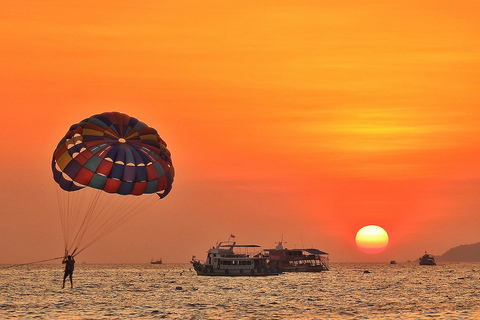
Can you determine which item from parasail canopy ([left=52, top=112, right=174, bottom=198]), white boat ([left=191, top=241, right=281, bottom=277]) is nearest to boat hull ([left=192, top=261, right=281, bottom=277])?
white boat ([left=191, top=241, right=281, bottom=277])

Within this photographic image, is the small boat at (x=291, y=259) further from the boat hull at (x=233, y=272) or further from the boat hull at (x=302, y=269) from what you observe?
the boat hull at (x=233, y=272)

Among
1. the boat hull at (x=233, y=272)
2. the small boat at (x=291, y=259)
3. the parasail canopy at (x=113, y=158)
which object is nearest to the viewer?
the parasail canopy at (x=113, y=158)

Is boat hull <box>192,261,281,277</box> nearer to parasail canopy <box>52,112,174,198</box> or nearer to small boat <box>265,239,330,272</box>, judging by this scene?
small boat <box>265,239,330,272</box>

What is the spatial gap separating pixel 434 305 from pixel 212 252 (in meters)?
71.0

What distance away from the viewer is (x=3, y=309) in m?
62.9

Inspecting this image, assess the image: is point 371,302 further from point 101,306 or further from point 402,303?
point 101,306

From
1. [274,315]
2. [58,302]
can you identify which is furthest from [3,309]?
[274,315]

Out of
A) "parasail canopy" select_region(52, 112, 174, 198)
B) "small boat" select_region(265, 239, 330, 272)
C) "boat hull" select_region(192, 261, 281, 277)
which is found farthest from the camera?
"small boat" select_region(265, 239, 330, 272)

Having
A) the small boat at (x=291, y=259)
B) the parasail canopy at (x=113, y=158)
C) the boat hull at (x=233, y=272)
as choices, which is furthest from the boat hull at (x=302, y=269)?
the parasail canopy at (x=113, y=158)

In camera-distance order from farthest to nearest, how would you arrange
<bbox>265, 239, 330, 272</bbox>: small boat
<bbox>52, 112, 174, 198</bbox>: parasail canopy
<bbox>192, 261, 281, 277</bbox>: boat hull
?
1. <bbox>265, 239, 330, 272</bbox>: small boat
2. <bbox>192, 261, 281, 277</bbox>: boat hull
3. <bbox>52, 112, 174, 198</bbox>: parasail canopy

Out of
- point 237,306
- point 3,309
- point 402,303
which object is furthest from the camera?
point 402,303

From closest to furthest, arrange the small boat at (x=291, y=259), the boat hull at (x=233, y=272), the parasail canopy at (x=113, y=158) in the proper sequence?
the parasail canopy at (x=113, y=158) < the boat hull at (x=233, y=272) < the small boat at (x=291, y=259)

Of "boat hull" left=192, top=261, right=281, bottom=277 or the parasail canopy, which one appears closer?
the parasail canopy

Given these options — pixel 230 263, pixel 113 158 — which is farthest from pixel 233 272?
pixel 113 158
